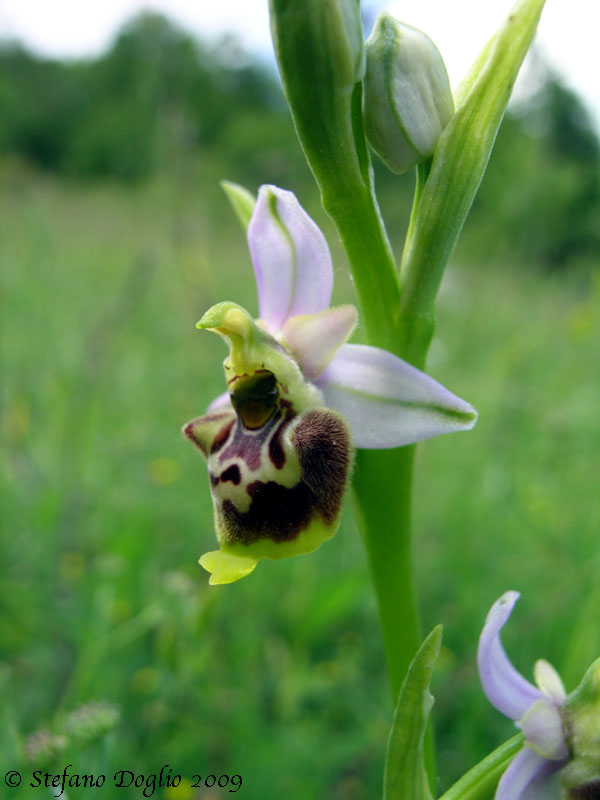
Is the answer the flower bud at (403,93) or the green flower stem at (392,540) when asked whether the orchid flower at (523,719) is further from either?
the flower bud at (403,93)

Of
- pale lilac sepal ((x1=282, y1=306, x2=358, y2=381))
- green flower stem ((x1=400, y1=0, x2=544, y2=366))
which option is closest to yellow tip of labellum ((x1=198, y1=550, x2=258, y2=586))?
pale lilac sepal ((x1=282, y1=306, x2=358, y2=381))

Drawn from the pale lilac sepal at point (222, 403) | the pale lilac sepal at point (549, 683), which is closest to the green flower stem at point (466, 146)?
the pale lilac sepal at point (222, 403)

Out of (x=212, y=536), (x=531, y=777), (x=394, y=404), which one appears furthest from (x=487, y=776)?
(x=212, y=536)

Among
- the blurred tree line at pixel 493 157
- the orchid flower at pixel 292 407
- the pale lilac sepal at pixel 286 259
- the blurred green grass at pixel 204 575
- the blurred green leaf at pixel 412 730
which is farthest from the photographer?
the blurred tree line at pixel 493 157

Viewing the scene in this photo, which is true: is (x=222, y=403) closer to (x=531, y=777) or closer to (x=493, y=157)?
(x=531, y=777)

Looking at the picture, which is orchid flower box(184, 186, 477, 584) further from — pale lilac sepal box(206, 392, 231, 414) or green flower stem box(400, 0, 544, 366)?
green flower stem box(400, 0, 544, 366)
